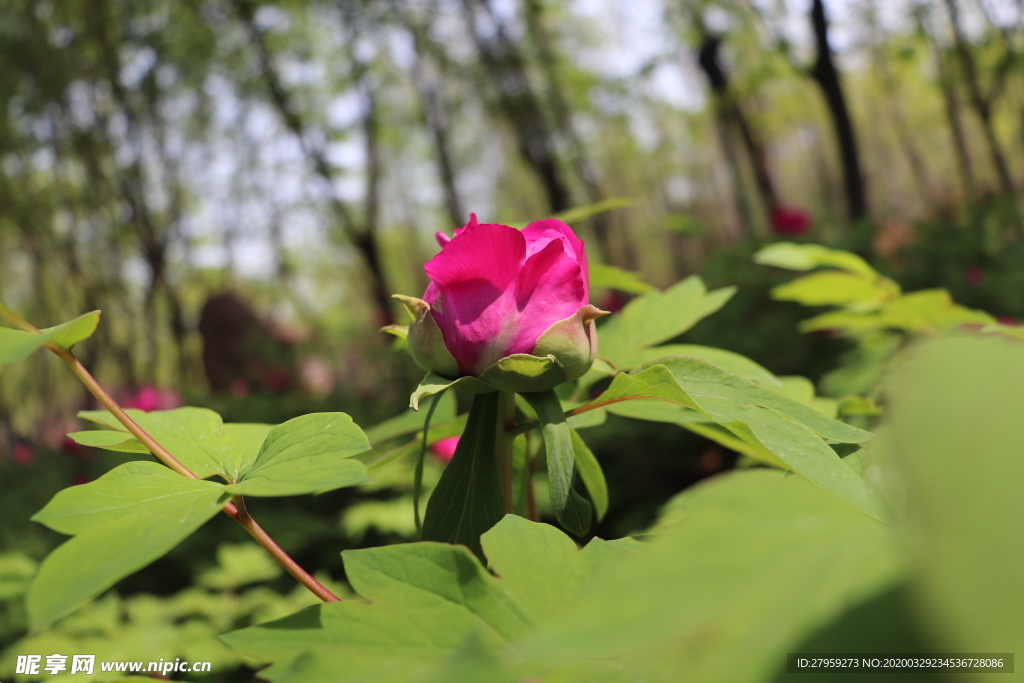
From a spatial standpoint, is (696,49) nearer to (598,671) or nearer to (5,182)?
(598,671)

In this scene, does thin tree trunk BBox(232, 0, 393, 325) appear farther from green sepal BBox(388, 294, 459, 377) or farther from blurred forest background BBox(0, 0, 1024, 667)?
green sepal BBox(388, 294, 459, 377)

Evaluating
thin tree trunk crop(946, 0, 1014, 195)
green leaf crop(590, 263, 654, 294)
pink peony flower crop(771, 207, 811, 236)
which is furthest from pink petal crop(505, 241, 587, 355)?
thin tree trunk crop(946, 0, 1014, 195)

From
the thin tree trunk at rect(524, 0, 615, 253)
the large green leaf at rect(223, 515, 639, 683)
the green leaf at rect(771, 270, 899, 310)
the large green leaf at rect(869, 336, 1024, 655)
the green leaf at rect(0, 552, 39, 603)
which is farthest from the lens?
the thin tree trunk at rect(524, 0, 615, 253)

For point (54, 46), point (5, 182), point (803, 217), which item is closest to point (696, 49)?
point (803, 217)

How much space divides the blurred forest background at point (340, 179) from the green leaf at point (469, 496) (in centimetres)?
192

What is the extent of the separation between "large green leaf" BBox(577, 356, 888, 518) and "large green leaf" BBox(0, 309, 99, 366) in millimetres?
259

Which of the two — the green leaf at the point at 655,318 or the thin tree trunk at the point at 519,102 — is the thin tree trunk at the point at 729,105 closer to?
the thin tree trunk at the point at 519,102

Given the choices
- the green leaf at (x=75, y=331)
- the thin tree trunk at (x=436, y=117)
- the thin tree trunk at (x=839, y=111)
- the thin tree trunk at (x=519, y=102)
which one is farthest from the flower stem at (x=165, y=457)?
the thin tree trunk at (x=436, y=117)

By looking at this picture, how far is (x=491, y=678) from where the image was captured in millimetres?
176

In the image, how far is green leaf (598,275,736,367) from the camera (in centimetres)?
46

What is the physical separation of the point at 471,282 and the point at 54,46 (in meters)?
8.07

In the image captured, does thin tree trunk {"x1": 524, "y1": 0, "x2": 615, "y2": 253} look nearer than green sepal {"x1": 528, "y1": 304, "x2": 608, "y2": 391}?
No

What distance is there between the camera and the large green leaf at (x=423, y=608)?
0.76ft

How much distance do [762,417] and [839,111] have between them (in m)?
3.99
